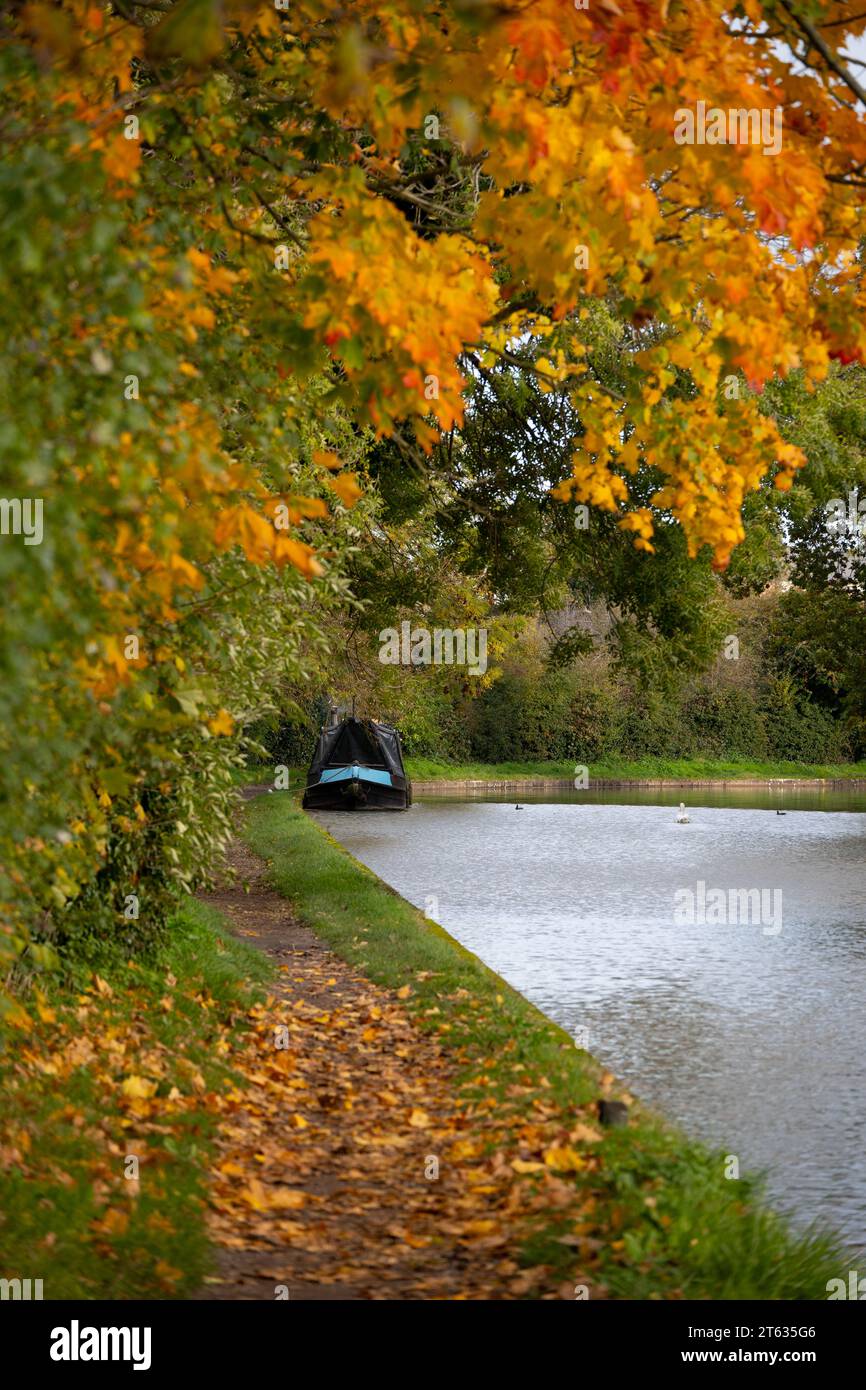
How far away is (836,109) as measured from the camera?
618cm

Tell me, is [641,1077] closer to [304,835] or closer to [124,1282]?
[124,1282]

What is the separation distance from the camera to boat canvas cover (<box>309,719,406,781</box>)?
3403 centimetres

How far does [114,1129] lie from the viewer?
6762 mm

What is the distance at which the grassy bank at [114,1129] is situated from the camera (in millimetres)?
5270

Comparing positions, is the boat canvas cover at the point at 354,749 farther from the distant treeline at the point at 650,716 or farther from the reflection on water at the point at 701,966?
the distant treeline at the point at 650,716

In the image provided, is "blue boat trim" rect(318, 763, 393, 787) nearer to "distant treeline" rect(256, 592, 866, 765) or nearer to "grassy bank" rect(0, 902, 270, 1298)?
"distant treeline" rect(256, 592, 866, 765)

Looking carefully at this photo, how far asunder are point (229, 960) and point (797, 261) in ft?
21.9

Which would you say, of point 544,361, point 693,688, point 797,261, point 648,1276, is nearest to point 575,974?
point 544,361

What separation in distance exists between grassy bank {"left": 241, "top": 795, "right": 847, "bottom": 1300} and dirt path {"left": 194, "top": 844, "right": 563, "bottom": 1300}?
17 cm

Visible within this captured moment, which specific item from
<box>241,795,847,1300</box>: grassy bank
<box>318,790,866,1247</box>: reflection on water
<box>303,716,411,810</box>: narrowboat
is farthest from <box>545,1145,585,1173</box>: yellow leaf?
<box>303,716,411,810</box>: narrowboat

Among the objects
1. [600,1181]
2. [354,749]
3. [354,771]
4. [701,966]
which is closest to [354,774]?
[354,771]

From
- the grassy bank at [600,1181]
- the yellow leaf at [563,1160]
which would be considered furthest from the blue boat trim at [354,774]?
the yellow leaf at [563,1160]

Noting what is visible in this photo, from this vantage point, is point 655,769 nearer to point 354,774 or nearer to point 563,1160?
point 354,774

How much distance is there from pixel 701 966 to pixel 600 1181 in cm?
699
